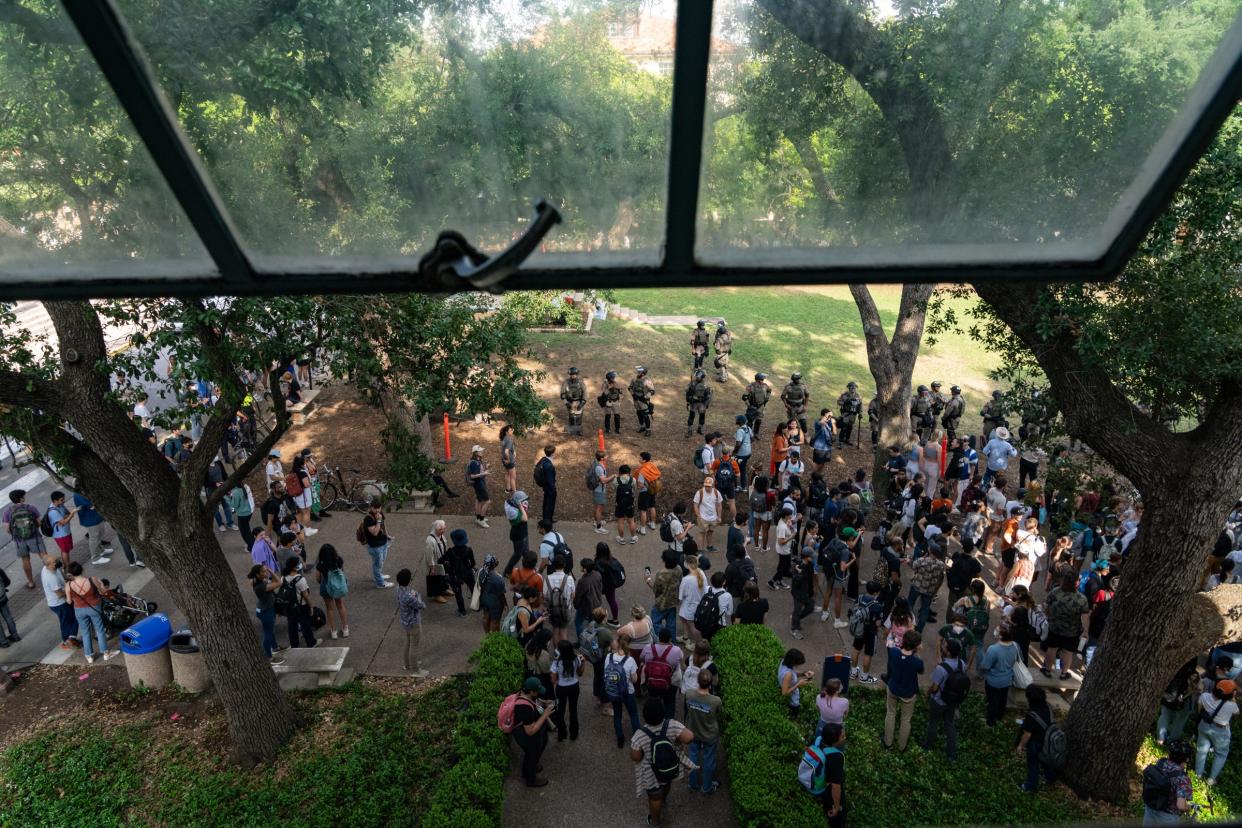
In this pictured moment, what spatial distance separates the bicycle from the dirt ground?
93 centimetres

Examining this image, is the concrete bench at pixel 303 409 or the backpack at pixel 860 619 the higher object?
the concrete bench at pixel 303 409

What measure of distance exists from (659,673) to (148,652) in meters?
6.05

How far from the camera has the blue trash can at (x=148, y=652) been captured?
9.95 metres

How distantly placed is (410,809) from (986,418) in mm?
13361

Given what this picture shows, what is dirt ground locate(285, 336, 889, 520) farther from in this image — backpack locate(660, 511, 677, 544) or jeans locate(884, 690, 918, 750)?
jeans locate(884, 690, 918, 750)

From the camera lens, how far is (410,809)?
844 cm

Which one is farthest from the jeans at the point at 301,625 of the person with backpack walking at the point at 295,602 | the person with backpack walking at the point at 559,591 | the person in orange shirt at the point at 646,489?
the person in orange shirt at the point at 646,489

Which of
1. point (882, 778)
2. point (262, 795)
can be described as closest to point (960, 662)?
point (882, 778)

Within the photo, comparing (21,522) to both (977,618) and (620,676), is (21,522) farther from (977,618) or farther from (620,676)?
(977,618)

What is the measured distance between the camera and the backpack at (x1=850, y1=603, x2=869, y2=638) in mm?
9711

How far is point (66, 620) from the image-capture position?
35.3 feet

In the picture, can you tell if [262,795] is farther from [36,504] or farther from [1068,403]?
[36,504]

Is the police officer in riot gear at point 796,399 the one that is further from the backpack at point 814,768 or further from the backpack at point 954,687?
the backpack at point 814,768

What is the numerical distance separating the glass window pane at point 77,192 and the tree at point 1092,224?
1.20 m
